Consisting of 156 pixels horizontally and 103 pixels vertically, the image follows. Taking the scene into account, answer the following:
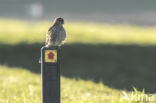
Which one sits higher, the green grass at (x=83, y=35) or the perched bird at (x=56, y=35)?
the green grass at (x=83, y=35)

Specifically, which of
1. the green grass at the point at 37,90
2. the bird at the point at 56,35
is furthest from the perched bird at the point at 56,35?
the green grass at the point at 37,90

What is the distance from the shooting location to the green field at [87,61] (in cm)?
991

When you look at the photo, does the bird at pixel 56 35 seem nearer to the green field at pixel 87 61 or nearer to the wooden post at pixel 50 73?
the wooden post at pixel 50 73

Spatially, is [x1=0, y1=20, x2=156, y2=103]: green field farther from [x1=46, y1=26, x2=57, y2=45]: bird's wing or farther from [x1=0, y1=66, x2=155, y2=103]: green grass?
[x1=46, y1=26, x2=57, y2=45]: bird's wing

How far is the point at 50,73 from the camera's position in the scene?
624 cm

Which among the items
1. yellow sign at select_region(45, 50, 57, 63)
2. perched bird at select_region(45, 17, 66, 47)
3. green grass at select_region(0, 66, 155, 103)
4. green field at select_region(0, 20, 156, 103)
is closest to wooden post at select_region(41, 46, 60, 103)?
yellow sign at select_region(45, 50, 57, 63)

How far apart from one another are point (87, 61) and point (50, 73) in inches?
275

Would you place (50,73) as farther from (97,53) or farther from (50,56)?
(97,53)

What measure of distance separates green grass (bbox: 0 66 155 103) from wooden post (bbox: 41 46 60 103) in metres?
1.11

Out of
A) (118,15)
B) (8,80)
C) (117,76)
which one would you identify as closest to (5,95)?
(8,80)

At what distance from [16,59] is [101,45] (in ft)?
9.33

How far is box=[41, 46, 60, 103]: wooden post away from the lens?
6.19 metres

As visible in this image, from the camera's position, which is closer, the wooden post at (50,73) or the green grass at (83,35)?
the wooden post at (50,73)

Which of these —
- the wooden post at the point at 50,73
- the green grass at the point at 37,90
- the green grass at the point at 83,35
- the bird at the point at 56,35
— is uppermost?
the green grass at the point at 83,35
